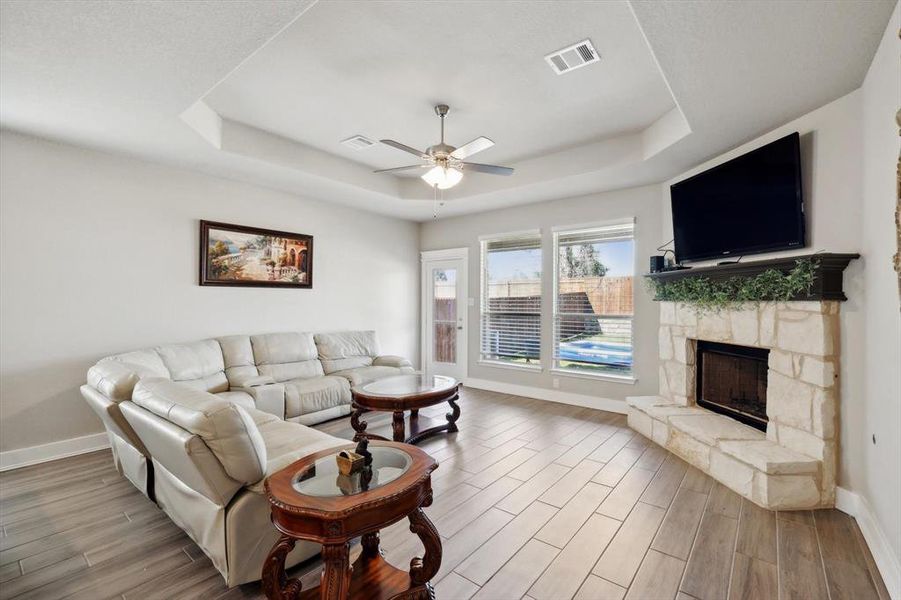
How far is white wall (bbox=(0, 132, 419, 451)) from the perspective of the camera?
3.34m

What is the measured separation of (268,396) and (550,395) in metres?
3.49

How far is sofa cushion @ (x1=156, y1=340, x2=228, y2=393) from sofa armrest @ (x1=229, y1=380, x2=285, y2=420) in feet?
0.72

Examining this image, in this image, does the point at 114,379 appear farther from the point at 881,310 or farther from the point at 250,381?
the point at 881,310

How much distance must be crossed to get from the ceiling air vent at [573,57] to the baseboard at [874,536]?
322 cm

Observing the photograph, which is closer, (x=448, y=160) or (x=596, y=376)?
(x=448, y=160)

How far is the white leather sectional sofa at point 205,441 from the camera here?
177 cm

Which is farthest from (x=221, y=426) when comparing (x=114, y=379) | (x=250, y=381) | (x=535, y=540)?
(x=250, y=381)

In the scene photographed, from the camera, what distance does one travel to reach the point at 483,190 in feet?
17.0

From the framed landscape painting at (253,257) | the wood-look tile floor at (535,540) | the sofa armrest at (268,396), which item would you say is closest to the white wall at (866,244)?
the wood-look tile floor at (535,540)

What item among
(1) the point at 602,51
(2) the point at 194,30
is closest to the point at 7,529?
(2) the point at 194,30

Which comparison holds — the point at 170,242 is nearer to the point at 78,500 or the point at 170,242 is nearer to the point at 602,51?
the point at 78,500

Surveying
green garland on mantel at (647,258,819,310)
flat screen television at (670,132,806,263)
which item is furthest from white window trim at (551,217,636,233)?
green garland on mantel at (647,258,819,310)

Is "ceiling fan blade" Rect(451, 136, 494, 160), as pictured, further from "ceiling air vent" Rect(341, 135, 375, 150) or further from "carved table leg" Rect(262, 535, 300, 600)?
"carved table leg" Rect(262, 535, 300, 600)

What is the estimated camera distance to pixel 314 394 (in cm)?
426
